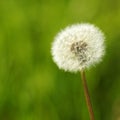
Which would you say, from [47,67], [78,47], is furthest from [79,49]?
[47,67]

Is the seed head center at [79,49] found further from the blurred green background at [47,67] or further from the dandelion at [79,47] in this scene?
the blurred green background at [47,67]

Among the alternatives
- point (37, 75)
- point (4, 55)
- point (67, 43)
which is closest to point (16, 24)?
point (4, 55)

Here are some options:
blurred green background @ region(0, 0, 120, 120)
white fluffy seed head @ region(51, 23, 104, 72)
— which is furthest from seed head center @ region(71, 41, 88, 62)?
blurred green background @ region(0, 0, 120, 120)

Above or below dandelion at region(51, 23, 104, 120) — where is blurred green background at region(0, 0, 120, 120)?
above

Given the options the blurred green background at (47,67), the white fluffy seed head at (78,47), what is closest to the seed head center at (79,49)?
the white fluffy seed head at (78,47)

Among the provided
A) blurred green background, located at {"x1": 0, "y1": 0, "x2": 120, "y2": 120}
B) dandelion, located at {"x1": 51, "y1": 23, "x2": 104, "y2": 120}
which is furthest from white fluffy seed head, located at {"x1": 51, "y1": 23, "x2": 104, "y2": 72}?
blurred green background, located at {"x1": 0, "y1": 0, "x2": 120, "y2": 120}

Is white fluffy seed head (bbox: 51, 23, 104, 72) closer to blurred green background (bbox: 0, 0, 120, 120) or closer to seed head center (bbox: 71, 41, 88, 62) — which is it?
seed head center (bbox: 71, 41, 88, 62)

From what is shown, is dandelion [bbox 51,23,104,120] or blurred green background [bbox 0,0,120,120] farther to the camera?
blurred green background [bbox 0,0,120,120]
